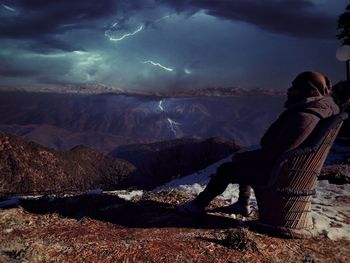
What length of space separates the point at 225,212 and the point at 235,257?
2094mm

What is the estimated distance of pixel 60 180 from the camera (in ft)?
90.5

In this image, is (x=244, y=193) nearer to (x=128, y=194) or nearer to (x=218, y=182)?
(x=218, y=182)

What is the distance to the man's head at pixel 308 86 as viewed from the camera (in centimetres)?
648


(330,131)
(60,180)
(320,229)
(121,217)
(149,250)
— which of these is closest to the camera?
(149,250)

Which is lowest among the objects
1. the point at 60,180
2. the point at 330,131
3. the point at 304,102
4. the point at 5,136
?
the point at 60,180

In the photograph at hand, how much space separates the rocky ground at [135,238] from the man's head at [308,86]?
2.14 metres

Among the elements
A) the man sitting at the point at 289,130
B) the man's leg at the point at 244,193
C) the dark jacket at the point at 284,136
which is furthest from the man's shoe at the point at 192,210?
the dark jacket at the point at 284,136

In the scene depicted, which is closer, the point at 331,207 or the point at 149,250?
the point at 149,250

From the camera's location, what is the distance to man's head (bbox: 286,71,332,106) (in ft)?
21.3

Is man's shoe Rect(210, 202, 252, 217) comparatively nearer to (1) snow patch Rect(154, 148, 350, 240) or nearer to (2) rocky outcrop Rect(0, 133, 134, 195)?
(1) snow patch Rect(154, 148, 350, 240)

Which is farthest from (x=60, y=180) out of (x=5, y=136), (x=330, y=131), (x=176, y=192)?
(x=330, y=131)

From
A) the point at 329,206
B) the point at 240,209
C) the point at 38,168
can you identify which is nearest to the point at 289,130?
the point at 240,209

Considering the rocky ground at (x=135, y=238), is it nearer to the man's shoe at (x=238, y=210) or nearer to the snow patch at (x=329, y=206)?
the man's shoe at (x=238, y=210)

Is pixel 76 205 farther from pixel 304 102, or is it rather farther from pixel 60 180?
pixel 60 180
